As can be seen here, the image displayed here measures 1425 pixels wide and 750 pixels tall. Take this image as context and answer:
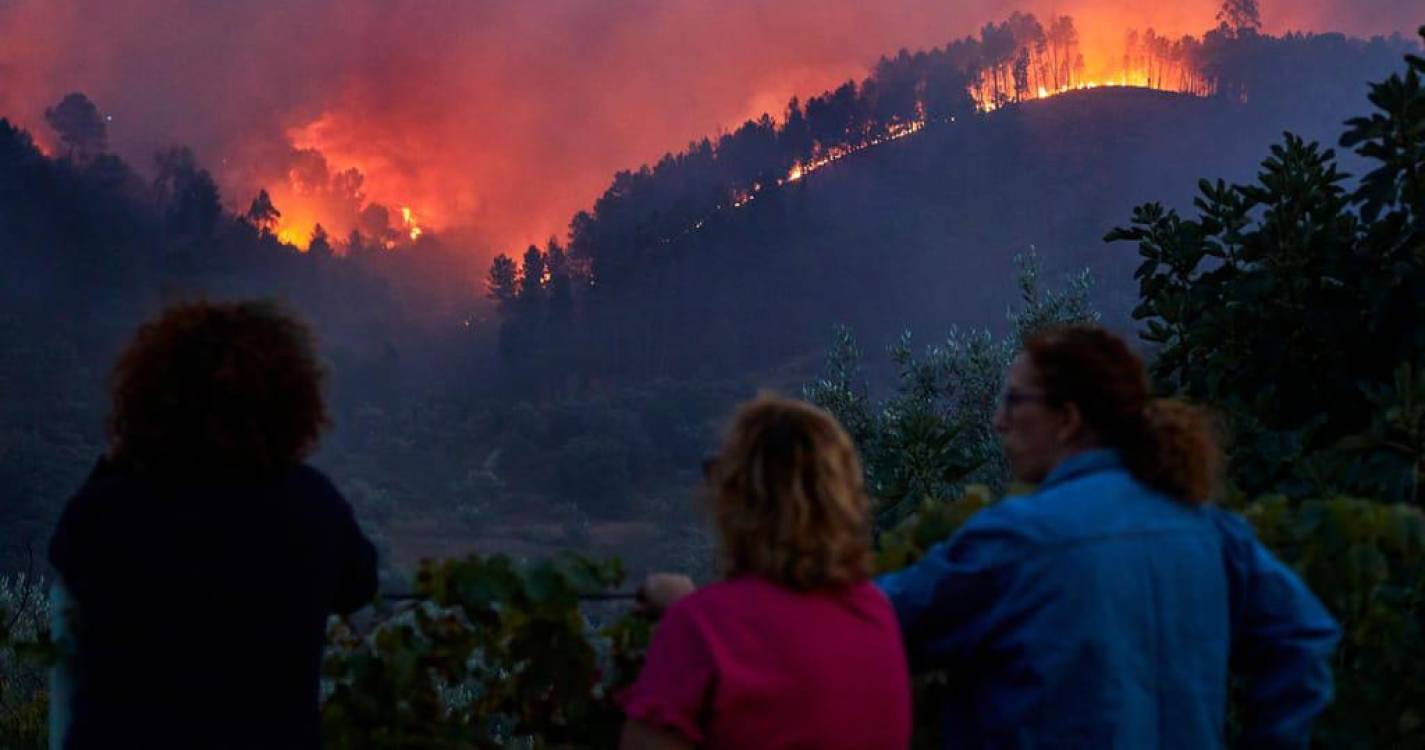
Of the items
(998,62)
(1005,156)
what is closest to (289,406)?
(1005,156)

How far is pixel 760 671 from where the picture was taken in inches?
89.7

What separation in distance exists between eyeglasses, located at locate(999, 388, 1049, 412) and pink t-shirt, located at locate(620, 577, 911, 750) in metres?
0.66

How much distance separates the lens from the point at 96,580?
8.34ft

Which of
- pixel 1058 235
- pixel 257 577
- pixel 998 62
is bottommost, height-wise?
pixel 257 577

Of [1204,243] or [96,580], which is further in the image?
[1204,243]

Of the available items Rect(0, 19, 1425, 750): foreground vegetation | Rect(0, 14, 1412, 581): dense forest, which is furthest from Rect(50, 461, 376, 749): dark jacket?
Rect(0, 14, 1412, 581): dense forest

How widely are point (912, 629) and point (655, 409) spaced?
226 ft

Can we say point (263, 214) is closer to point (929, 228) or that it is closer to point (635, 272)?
point (635, 272)

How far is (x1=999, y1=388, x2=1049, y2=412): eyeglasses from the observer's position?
2.83m

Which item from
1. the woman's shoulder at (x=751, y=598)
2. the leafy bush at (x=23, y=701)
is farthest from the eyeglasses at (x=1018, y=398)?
the leafy bush at (x=23, y=701)

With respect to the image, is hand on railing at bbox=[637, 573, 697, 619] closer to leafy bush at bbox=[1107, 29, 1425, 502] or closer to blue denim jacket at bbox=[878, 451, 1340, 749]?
blue denim jacket at bbox=[878, 451, 1340, 749]

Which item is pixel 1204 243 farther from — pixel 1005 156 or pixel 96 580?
pixel 1005 156

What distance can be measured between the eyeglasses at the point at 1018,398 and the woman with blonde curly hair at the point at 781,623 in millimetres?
521

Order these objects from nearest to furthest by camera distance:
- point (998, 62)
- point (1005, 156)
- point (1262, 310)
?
1. point (1262, 310)
2. point (1005, 156)
3. point (998, 62)
